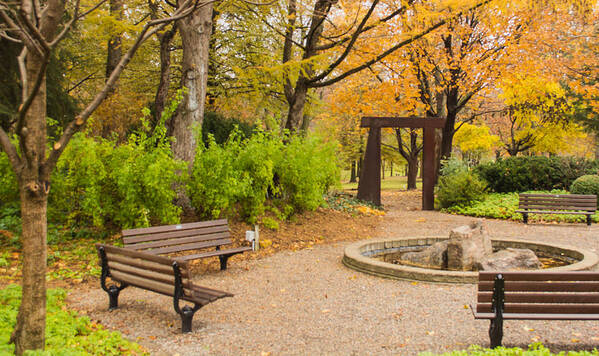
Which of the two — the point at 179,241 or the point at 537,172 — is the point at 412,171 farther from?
the point at 179,241

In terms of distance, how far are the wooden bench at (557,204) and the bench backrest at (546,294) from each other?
9.00 meters

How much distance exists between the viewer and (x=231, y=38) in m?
17.7

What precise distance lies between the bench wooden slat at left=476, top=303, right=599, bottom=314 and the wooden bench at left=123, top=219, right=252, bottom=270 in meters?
3.99

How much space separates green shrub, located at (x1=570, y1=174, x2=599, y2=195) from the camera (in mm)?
14570

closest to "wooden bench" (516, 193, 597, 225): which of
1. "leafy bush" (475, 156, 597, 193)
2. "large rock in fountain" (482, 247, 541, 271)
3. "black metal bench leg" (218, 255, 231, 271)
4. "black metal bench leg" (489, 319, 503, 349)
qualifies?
"leafy bush" (475, 156, 597, 193)

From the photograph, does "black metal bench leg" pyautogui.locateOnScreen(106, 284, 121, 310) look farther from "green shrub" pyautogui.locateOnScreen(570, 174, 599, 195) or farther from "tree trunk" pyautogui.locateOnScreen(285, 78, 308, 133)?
"green shrub" pyautogui.locateOnScreen(570, 174, 599, 195)

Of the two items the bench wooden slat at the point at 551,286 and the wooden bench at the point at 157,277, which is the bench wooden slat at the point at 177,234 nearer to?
the wooden bench at the point at 157,277

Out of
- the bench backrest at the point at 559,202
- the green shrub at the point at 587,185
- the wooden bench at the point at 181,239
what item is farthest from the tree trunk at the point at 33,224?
the green shrub at the point at 587,185

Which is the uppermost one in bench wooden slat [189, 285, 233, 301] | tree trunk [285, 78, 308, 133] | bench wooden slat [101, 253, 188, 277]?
tree trunk [285, 78, 308, 133]

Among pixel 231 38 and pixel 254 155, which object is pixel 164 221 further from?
pixel 231 38

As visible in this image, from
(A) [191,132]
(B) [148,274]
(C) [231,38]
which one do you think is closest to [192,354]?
(B) [148,274]

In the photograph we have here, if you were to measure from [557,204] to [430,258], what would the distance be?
6.76 meters

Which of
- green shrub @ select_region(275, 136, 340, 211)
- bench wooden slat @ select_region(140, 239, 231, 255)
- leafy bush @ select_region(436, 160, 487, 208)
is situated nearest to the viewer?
bench wooden slat @ select_region(140, 239, 231, 255)

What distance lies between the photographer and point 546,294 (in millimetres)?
4273
